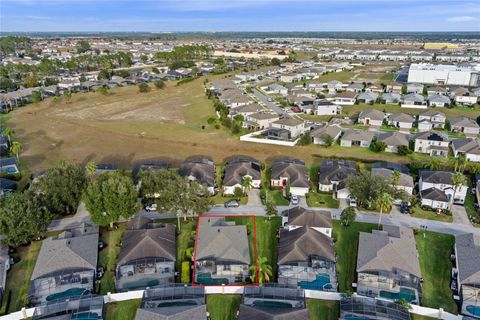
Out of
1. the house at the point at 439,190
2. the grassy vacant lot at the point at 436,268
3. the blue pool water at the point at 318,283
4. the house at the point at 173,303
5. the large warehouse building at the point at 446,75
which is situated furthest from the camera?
the large warehouse building at the point at 446,75

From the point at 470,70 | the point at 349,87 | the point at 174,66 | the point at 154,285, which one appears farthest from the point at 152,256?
the point at 174,66

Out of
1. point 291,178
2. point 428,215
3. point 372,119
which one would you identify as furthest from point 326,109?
point 428,215

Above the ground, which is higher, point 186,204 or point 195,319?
point 186,204

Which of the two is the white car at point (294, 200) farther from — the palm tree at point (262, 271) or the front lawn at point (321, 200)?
the palm tree at point (262, 271)

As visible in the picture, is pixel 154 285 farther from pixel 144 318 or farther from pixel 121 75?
pixel 121 75

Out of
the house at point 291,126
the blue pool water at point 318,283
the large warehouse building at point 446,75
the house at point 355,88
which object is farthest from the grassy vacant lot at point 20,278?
the large warehouse building at point 446,75

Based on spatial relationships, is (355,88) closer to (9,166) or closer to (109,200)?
(109,200)
